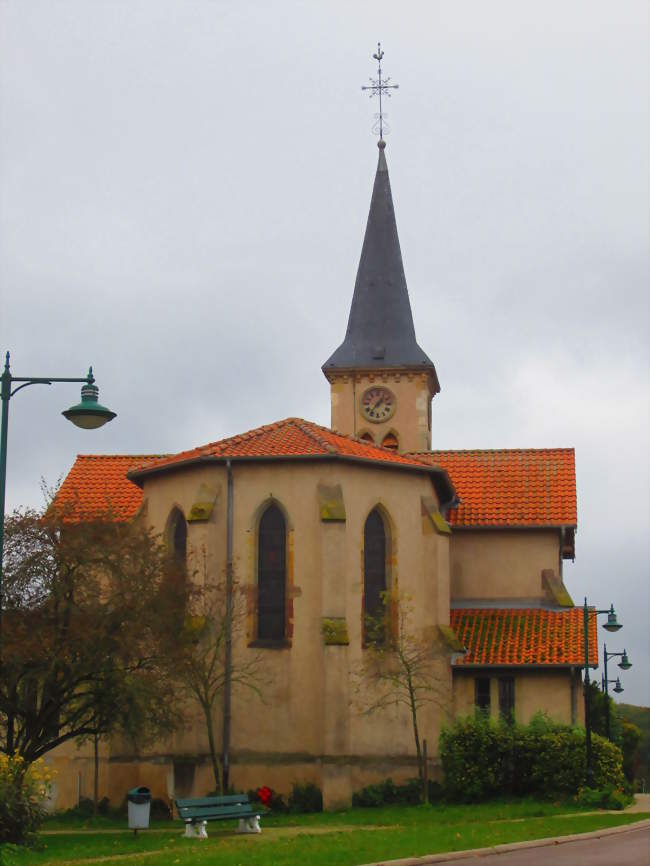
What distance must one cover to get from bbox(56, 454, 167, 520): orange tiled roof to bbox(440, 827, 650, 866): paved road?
20.0 m

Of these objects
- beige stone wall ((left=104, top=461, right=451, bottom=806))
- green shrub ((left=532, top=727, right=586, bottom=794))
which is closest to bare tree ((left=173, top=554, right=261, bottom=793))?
beige stone wall ((left=104, top=461, right=451, bottom=806))

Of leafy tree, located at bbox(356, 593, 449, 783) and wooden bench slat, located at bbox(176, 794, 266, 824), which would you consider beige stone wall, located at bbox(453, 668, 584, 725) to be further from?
wooden bench slat, located at bbox(176, 794, 266, 824)

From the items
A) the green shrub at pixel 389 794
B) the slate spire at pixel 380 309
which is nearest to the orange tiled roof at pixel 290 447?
the green shrub at pixel 389 794

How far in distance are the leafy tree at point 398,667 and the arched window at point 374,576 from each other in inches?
1.4

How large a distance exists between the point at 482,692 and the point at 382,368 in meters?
20.5

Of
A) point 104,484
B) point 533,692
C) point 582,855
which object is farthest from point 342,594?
point 582,855

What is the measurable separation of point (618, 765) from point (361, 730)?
6.39m

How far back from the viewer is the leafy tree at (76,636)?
82.9ft

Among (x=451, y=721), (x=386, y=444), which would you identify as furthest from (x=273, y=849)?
(x=386, y=444)

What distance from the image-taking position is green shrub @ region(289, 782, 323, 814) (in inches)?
1257

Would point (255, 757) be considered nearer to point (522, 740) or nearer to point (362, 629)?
point (362, 629)

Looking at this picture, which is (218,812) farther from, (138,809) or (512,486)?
(512,486)

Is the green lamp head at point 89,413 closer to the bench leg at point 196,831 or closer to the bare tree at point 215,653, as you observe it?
the bench leg at point 196,831

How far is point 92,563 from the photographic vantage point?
26297mm
